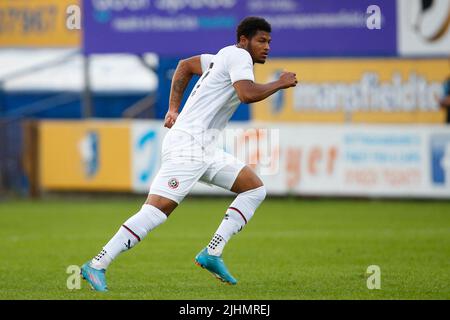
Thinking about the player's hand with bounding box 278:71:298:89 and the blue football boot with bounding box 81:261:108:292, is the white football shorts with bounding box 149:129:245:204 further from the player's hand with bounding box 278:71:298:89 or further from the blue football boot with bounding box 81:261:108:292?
the player's hand with bounding box 278:71:298:89

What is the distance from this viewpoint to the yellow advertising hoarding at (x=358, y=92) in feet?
72.5

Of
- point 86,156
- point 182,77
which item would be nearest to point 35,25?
point 86,156

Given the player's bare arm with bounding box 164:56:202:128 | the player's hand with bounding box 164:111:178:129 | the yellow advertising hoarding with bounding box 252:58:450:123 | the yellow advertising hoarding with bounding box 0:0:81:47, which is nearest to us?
the player's hand with bounding box 164:111:178:129

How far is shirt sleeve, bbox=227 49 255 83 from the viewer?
940 centimetres

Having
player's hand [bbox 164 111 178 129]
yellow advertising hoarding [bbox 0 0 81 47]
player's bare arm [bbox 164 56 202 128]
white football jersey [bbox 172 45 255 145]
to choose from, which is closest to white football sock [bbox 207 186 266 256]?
white football jersey [bbox 172 45 255 145]

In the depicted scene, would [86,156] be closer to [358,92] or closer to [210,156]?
[358,92]

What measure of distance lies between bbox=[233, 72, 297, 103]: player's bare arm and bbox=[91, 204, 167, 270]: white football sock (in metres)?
1.23

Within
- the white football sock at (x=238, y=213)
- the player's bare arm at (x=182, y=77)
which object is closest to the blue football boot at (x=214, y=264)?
the white football sock at (x=238, y=213)

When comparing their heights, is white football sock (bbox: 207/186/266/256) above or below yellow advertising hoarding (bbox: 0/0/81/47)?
below

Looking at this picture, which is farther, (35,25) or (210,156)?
(35,25)

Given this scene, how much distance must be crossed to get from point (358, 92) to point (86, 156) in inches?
221

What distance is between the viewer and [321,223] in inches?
676

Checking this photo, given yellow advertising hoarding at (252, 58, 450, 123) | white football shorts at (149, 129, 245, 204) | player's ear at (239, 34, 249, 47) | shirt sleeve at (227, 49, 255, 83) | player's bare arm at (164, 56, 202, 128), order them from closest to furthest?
shirt sleeve at (227, 49, 255, 83)
white football shorts at (149, 129, 245, 204)
player's ear at (239, 34, 249, 47)
player's bare arm at (164, 56, 202, 128)
yellow advertising hoarding at (252, 58, 450, 123)

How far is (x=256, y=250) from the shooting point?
1362 cm
